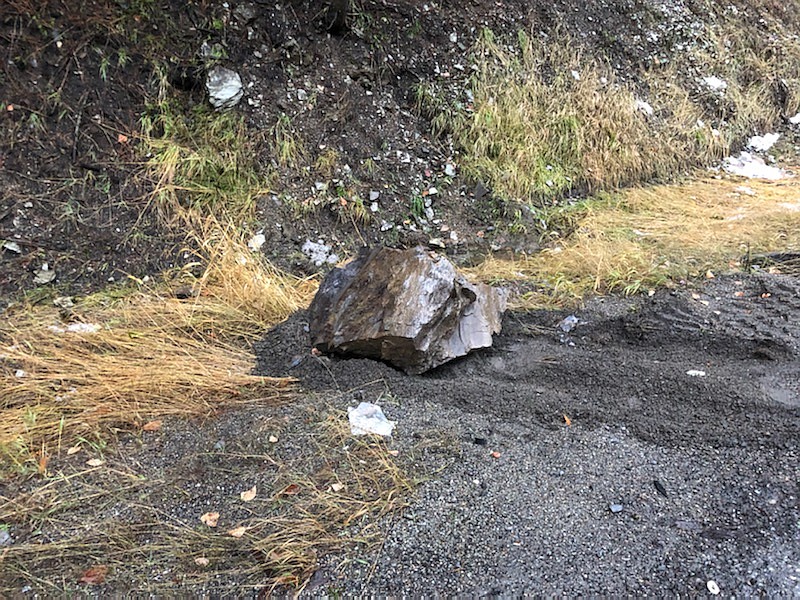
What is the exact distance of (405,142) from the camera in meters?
4.38

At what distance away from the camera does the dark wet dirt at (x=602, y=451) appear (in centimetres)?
152

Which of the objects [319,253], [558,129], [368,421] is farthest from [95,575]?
[558,129]

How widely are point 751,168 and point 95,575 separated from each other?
19.7ft

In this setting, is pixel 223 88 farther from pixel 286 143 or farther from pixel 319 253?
pixel 319 253

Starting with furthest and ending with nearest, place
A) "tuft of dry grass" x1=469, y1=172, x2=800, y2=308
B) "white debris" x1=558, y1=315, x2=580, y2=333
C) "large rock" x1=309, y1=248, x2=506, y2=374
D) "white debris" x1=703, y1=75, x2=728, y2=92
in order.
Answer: "white debris" x1=703, y1=75, x2=728, y2=92 → "tuft of dry grass" x1=469, y1=172, x2=800, y2=308 → "white debris" x1=558, y1=315, x2=580, y2=333 → "large rock" x1=309, y1=248, x2=506, y2=374

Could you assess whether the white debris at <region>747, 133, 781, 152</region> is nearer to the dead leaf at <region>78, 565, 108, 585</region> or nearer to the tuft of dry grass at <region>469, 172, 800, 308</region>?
the tuft of dry grass at <region>469, 172, 800, 308</region>

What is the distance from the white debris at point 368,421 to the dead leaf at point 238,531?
20.7 inches

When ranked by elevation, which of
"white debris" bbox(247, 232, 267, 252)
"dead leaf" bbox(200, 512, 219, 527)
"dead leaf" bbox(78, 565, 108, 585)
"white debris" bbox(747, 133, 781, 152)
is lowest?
"dead leaf" bbox(200, 512, 219, 527)

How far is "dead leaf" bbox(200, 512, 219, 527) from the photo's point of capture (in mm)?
1714

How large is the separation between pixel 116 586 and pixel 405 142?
355 centimetres

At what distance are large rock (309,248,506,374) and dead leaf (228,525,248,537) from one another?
1.00 m

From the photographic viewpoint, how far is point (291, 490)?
182 centimetres

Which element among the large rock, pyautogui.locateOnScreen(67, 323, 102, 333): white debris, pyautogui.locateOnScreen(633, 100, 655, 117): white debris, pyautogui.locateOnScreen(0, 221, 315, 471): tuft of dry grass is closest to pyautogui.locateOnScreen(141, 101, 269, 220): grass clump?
pyautogui.locateOnScreen(0, 221, 315, 471): tuft of dry grass

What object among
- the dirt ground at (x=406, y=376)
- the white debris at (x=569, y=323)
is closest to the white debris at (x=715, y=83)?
the dirt ground at (x=406, y=376)
